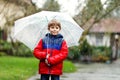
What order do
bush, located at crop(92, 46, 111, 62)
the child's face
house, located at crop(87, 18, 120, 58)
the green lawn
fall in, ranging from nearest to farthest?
the child's face
the green lawn
bush, located at crop(92, 46, 111, 62)
house, located at crop(87, 18, 120, 58)

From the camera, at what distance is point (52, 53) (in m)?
8.83

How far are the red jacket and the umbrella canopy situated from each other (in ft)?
4.12

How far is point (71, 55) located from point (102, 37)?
62.3 ft

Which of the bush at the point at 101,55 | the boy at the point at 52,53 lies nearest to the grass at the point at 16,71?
the boy at the point at 52,53

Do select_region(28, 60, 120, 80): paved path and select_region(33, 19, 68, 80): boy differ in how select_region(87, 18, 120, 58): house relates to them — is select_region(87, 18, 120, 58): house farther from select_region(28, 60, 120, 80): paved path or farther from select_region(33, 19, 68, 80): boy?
select_region(33, 19, 68, 80): boy

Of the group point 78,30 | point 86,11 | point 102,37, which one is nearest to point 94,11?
point 86,11

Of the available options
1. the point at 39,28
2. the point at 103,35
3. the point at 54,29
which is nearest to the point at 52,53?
the point at 54,29

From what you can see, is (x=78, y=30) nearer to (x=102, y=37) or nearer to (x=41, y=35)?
(x=41, y=35)

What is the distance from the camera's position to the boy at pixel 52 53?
8.71 meters

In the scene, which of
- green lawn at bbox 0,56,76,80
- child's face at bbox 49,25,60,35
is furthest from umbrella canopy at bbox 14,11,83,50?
green lawn at bbox 0,56,76,80

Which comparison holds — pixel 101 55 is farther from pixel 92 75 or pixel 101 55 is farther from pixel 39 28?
pixel 39 28

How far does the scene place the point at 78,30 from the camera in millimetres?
10352

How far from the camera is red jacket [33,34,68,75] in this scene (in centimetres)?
873

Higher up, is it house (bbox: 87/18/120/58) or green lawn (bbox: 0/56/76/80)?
house (bbox: 87/18/120/58)
